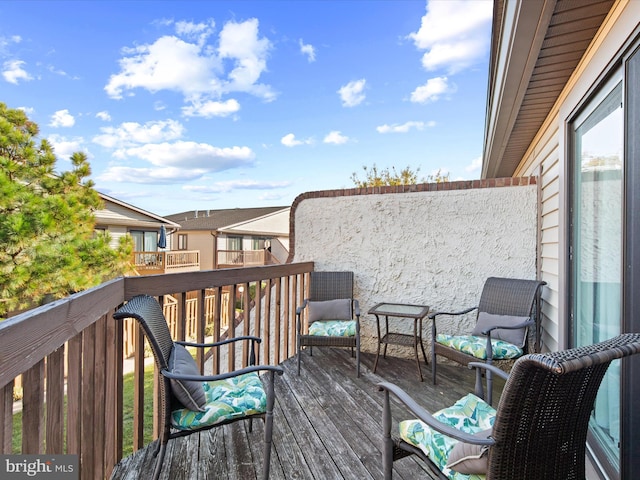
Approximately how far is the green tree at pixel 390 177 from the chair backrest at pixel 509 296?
10686mm

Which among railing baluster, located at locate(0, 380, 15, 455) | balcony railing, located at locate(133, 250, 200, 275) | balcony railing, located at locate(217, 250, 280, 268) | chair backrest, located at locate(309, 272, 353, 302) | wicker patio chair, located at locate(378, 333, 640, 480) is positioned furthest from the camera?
balcony railing, located at locate(217, 250, 280, 268)

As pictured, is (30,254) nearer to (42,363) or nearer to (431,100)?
(42,363)

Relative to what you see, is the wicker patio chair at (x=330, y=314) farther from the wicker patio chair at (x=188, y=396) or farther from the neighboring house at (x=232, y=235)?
the neighboring house at (x=232, y=235)

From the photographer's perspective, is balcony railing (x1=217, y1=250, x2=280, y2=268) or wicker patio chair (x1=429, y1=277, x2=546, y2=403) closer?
wicker patio chair (x1=429, y1=277, x2=546, y2=403)

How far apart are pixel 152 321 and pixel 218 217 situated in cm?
1945

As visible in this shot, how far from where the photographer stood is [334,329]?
138 inches

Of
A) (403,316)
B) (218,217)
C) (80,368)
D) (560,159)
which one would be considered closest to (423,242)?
(403,316)

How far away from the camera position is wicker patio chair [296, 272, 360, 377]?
3.41 meters

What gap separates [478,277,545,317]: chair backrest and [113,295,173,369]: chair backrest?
291 cm

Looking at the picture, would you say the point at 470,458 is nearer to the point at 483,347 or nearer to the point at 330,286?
the point at 483,347

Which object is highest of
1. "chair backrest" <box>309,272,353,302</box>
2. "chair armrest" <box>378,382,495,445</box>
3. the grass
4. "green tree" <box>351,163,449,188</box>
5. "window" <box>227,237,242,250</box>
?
"green tree" <box>351,163,449,188</box>

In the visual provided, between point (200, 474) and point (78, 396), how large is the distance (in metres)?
0.85

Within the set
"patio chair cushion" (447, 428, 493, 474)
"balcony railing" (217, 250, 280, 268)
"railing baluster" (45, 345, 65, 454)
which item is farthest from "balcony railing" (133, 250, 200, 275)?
"patio chair cushion" (447, 428, 493, 474)

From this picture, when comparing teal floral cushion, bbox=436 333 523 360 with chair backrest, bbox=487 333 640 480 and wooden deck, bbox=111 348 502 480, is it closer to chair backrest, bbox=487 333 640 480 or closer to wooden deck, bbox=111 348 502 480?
wooden deck, bbox=111 348 502 480
